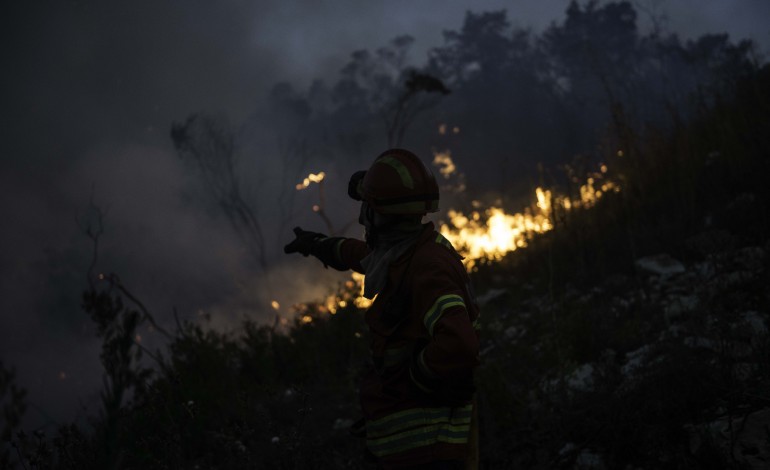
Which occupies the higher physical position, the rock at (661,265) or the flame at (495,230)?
the flame at (495,230)

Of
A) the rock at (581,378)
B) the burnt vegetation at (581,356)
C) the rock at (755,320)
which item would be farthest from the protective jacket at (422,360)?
the rock at (755,320)

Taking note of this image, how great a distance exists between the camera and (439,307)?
1735mm

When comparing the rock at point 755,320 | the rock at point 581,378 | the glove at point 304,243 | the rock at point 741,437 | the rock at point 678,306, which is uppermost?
the glove at point 304,243

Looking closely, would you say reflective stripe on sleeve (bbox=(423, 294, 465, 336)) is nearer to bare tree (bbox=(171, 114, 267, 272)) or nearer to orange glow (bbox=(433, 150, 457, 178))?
bare tree (bbox=(171, 114, 267, 272))

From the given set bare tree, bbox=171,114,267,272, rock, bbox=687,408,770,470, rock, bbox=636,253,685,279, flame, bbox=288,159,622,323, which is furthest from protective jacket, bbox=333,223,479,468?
bare tree, bbox=171,114,267,272

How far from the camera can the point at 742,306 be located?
3.22 metres

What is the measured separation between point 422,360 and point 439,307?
0.19m

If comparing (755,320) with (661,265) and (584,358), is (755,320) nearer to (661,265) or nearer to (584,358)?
(584,358)

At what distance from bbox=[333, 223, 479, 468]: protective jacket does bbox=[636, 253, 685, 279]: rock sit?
10.8 feet

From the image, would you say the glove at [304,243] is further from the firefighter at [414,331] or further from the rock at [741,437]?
the rock at [741,437]

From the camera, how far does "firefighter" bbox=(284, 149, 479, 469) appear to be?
1709mm

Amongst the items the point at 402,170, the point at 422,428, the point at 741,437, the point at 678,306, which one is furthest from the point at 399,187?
the point at 678,306

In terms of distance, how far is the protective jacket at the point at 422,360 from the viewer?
5.49 feet

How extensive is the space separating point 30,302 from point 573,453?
35.3 meters
